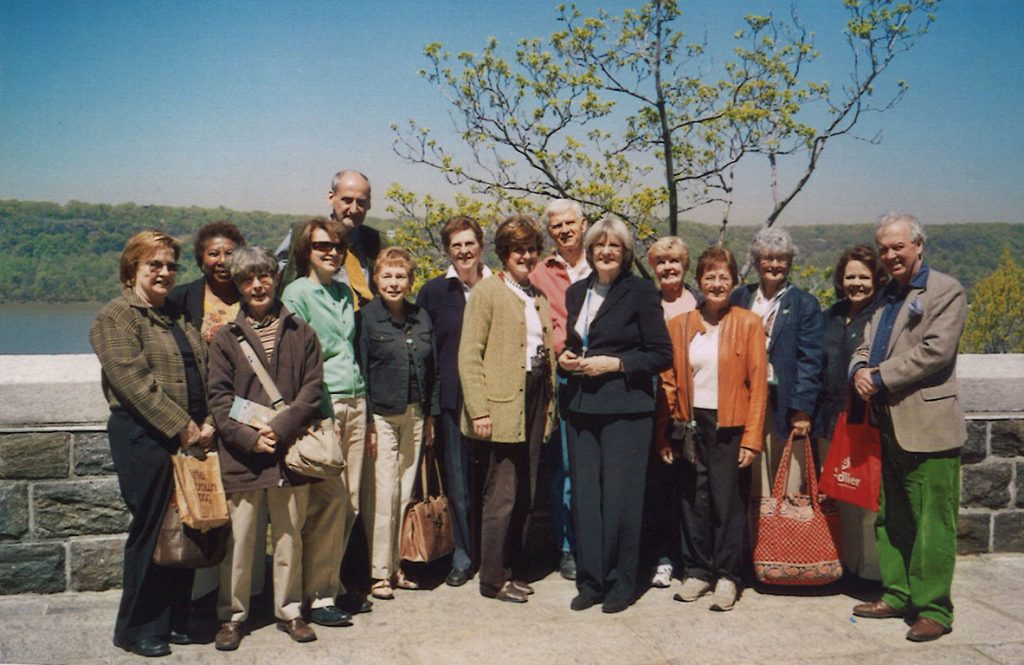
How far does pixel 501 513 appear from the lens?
12.2ft

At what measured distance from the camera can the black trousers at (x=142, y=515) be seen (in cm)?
304

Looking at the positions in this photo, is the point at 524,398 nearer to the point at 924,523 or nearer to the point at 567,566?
the point at 567,566

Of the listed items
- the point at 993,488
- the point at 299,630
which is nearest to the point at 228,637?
the point at 299,630

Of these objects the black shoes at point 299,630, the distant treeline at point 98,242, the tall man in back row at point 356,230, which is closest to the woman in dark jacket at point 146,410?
the black shoes at point 299,630

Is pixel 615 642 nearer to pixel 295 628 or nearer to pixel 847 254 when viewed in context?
pixel 295 628

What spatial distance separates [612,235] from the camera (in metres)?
3.61

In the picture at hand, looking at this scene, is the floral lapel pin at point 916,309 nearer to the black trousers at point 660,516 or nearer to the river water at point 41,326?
the black trousers at point 660,516

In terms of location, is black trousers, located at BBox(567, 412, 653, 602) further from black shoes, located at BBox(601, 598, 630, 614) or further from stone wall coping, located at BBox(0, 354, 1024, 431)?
stone wall coping, located at BBox(0, 354, 1024, 431)

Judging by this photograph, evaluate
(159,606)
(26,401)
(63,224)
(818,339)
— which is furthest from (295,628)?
(63,224)

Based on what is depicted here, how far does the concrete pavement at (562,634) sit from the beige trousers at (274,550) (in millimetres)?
134

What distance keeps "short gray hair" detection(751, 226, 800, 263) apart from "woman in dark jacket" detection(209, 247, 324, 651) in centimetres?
194

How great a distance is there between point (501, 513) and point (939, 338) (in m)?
1.87

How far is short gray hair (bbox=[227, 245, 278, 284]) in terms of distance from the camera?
10.4 ft

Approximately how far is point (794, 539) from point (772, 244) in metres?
1.26
